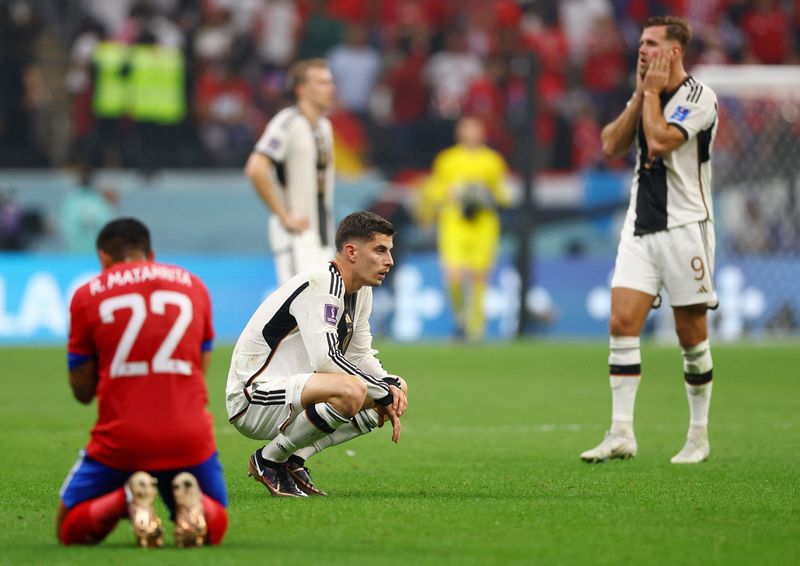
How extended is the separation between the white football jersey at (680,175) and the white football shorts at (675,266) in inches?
2.2

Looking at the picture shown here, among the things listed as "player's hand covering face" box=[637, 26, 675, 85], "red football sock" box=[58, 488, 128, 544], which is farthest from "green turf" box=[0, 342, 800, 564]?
"player's hand covering face" box=[637, 26, 675, 85]

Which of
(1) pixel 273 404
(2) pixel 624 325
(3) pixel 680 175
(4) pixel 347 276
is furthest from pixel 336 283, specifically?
(3) pixel 680 175

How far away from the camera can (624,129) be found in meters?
7.91

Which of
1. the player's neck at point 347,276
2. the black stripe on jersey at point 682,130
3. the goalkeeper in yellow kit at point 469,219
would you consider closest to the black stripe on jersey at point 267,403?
the player's neck at point 347,276

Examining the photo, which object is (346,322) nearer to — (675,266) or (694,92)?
(675,266)

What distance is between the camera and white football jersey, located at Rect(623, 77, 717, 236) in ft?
25.7

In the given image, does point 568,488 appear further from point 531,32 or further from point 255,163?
point 531,32

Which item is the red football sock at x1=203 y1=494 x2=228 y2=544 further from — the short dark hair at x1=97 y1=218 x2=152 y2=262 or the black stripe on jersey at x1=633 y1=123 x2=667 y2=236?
the black stripe on jersey at x1=633 y1=123 x2=667 y2=236

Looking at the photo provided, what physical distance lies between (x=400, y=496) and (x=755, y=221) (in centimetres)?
1273

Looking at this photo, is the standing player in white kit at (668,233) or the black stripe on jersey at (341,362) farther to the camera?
the standing player in white kit at (668,233)

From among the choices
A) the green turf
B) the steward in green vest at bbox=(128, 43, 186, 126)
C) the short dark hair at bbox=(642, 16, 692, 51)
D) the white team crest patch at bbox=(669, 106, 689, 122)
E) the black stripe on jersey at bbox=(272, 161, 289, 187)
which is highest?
the steward in green vest at bbox=(128, 43, 186, 126)

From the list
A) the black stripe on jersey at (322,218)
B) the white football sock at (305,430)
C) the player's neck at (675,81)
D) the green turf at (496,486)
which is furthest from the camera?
the black stripe on jersey at (322,218)

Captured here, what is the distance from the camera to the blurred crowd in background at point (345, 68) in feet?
62.7

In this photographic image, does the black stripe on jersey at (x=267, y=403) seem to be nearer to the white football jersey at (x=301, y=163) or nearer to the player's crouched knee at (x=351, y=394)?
the player's crouched knee at (x=351, y=394)
